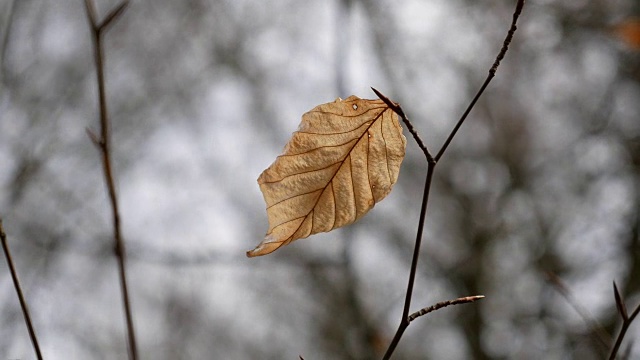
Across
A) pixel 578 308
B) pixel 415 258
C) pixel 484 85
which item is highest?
pixel 578 308

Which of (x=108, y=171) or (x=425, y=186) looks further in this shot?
(x=108, y=171)

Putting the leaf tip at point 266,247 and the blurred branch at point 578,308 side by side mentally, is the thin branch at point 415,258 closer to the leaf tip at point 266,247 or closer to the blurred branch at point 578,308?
the leaf tip at point 266,247

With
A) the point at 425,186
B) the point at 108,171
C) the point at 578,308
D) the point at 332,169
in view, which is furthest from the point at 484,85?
the point at 578,308

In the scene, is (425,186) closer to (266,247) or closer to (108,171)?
(266,247)

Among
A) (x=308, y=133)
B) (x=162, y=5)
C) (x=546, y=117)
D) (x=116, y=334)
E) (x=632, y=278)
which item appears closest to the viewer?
(x=308, y=133)

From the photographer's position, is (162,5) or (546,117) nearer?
(546,117)

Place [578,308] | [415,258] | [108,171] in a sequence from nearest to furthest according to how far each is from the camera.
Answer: [415,258] → [108,171] → [578,308]

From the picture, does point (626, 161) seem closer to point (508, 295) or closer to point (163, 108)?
point (508, 295)

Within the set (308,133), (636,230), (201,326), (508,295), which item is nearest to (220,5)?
(201,326)

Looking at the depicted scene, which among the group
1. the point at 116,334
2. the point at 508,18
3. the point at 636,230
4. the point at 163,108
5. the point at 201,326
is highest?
the point at 508,18
